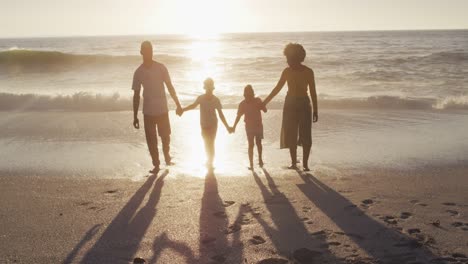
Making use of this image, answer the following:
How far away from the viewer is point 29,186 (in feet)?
20.7

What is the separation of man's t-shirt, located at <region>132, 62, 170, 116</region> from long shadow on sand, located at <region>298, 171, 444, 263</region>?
2542 mm

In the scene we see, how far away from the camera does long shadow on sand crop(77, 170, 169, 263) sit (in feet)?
13.4

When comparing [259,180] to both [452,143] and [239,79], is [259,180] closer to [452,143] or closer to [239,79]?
[452,143]

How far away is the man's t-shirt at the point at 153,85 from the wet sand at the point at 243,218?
948 millimetres

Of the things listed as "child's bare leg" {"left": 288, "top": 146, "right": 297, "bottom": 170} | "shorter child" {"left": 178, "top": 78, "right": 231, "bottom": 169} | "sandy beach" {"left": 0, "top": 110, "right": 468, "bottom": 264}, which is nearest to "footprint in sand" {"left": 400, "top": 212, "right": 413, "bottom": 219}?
"sandy beach" {"left": 0, "top": 110, "right": 468, "bottom": 264}

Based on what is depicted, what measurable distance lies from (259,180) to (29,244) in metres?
3.01

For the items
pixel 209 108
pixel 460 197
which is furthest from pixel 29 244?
pixel 460 197

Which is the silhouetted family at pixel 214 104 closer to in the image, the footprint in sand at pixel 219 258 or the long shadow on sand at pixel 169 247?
the long shadow on sand at pixel 169 247

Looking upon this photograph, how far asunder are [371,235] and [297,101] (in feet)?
9.28

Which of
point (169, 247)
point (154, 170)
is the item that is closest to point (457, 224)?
point (169, 247)

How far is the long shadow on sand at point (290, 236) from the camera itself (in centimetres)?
400

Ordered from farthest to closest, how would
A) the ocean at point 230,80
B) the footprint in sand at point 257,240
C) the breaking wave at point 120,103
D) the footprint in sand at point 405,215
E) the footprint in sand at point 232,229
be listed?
1. the ocean at point 230,80
2. the breaking wave at point 120,103
3. the footprint in sand at point 405,215
4. the footprint in sand at point 232,229
5. the footprint in sand at point 257,240

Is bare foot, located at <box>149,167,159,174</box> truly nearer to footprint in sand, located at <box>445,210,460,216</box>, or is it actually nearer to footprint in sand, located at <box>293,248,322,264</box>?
footprint in sand, located at <box>293,248,322,264</box>

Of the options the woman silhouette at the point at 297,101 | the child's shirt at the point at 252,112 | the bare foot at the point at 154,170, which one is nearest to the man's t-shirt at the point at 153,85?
the bare foot at the point at 154,170
